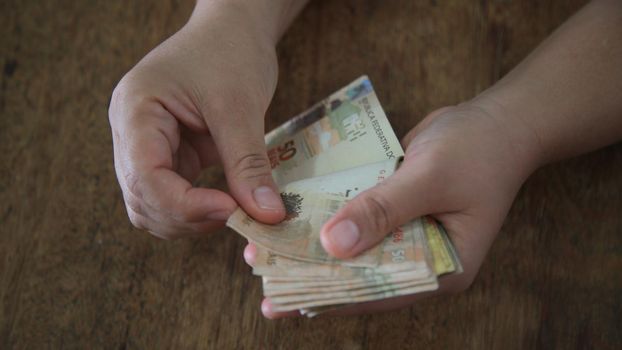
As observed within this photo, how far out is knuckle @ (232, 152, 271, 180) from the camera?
820 millimetres

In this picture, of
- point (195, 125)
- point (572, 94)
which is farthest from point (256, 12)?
point (572, 94)

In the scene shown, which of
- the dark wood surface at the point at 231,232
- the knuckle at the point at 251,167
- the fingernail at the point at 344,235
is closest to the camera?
the fingernail at the point at 344,235

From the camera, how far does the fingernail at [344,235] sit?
708 mm

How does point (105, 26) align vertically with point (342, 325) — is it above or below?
above

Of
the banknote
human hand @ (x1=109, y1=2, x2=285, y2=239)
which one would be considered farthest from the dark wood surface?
human hand @ (x1=109, y1=2, x2=285, y2=239)

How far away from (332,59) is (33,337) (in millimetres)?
827

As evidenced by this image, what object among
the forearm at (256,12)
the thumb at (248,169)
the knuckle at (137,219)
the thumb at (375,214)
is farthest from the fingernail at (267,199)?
the forearm at (256,12)

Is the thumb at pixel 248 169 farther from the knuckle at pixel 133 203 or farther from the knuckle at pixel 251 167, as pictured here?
the knuckle at pixel 133 203

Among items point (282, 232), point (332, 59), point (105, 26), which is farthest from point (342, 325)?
point (105, 26)

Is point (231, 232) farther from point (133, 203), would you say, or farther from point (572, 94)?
point (572, 94)

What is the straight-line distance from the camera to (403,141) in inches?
39.1

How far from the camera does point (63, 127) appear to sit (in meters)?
1.13

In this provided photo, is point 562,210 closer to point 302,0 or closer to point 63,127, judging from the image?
point 302,0

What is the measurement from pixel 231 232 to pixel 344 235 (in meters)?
0.38
